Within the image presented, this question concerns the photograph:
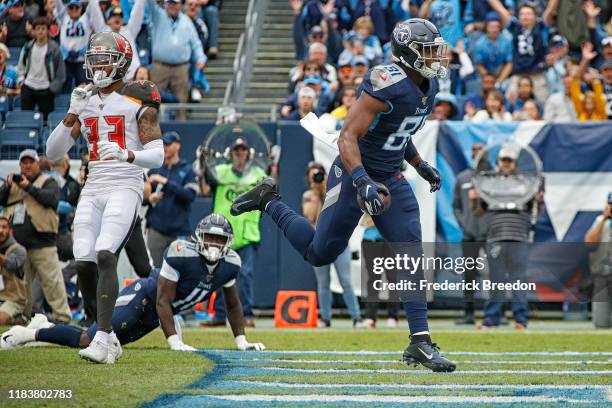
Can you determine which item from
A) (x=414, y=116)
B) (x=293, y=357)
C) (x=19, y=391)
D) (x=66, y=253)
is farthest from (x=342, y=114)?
(x=19, y=391)

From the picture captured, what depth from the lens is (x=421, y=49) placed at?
A: 6.18 m

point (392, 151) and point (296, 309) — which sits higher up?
point (392, 151)

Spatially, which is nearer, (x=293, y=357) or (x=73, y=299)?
(x=293, y=357)

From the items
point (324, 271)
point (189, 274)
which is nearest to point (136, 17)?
point (324, 271)

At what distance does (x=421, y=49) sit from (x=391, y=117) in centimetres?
40

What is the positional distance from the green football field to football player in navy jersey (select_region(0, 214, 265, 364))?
163 millimetres

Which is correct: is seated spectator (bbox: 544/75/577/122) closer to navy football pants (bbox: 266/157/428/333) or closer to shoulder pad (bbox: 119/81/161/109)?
navy football pants (bbox: 266/157/428/333)

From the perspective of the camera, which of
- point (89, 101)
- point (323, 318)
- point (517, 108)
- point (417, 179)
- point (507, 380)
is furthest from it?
point (517, 108)

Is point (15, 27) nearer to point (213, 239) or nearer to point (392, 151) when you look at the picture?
point (213, 239)

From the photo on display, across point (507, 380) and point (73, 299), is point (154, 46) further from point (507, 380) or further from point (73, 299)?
point (507, 380)

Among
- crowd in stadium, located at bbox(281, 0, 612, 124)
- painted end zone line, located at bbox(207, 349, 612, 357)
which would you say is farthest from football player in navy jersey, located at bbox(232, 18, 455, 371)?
crowd in stadium, located at bbox(281, 0, 612, 124)

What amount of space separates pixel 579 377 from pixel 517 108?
7288 mm

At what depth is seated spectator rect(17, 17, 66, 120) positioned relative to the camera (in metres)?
12.3

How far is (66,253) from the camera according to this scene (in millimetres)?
11492
